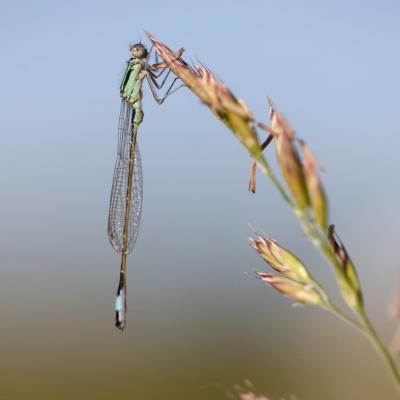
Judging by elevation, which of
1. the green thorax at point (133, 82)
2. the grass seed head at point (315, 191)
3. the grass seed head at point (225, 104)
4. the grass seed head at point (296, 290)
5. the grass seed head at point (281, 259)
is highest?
the green thorax at point (133, 82)

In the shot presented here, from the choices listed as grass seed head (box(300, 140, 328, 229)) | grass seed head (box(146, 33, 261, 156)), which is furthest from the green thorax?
grass seed head (box(300, 140, 328, 229))

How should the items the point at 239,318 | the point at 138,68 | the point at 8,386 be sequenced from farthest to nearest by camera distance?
the point at 239,318 → the point at 8,386 → the point at 138,68

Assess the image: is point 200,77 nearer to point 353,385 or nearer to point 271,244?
point 271,244

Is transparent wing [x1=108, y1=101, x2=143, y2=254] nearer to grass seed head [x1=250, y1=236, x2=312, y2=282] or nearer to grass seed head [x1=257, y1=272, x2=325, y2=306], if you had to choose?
grass seed head [x1=250, y1=236, x2=312, y2=282]

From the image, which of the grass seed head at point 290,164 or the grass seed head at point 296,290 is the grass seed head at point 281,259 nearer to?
the grass seed head at point 296,290

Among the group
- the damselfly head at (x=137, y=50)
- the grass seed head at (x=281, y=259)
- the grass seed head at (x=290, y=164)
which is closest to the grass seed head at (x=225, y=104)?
the grass seed head at (x=290, y=164)

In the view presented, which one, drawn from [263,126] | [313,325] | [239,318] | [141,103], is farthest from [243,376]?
[263,126]
